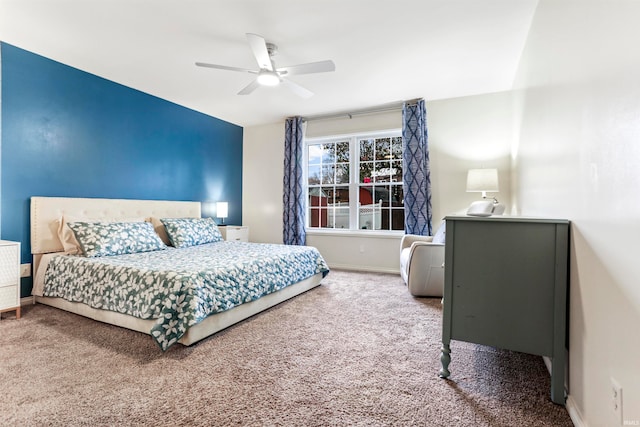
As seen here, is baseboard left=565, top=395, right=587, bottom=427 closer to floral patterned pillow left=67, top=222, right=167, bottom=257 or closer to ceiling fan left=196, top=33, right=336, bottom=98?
ceiling fan left=196, top=33, right=336, bottom=98

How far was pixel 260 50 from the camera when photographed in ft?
8.30

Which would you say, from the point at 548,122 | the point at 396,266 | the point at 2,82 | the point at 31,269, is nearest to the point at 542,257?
the point at 548,122

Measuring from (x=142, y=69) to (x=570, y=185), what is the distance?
3.92m

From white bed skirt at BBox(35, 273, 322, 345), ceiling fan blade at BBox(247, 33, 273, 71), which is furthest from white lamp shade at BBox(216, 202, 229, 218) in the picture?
ceiling fan blade at BBox(247, 33, 273, 71)

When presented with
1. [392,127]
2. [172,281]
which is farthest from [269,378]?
[392,127]

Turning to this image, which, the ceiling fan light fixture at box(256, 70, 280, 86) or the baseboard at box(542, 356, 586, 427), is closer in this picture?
the baseboard at box(542, 356, 586, 427)

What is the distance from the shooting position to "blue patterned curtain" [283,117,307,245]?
5121 mm

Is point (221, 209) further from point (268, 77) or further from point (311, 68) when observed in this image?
point (311, 68)

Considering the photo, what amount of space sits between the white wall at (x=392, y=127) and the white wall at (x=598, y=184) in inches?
90.4

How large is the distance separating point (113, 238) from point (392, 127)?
12.4 feet

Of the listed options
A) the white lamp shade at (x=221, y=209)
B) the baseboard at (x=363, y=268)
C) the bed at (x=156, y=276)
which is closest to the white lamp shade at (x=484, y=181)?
the baseboard at (x=363, y=268)

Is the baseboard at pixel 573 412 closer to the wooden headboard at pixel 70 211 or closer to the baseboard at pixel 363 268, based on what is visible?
the baseboard at pixel 363 268

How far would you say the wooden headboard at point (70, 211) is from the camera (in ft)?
9.99

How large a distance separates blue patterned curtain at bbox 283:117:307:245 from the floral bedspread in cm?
174
